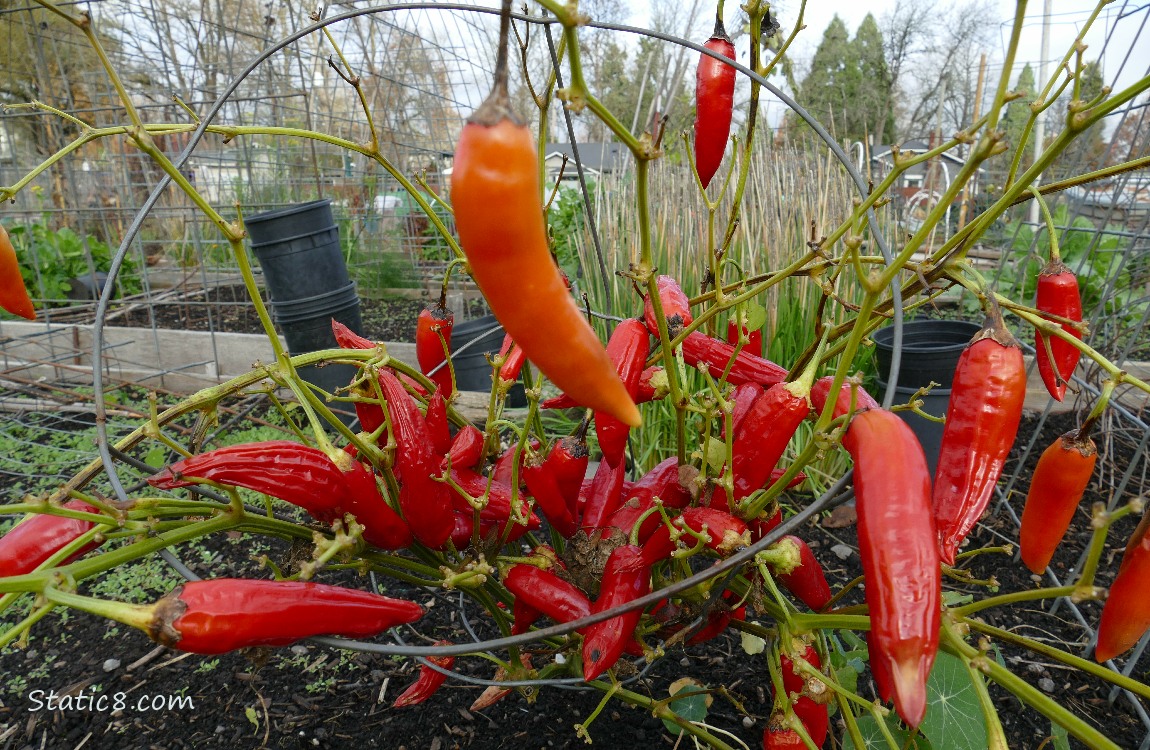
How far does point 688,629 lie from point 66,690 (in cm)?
146

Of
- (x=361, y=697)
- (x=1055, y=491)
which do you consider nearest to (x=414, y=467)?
(x=1055, y=491)

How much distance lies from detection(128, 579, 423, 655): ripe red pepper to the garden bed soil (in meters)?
0.60

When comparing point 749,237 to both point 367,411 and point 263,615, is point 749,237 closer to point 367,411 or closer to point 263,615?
point 367,411

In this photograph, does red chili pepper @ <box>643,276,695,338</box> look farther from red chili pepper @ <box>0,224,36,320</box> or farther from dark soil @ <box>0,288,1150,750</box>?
red chili pepper @ <box>0,224,36,320</box>

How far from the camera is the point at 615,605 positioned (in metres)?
0.92

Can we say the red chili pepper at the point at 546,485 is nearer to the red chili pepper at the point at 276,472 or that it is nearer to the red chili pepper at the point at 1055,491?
the red chili pepper at the point at 276,472

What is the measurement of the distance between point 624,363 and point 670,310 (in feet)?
0.46

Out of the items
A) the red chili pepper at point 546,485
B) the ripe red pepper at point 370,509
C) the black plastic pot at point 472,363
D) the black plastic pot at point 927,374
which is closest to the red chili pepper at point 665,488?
the red chili pepper at point 546,485

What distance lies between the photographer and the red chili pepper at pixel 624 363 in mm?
931

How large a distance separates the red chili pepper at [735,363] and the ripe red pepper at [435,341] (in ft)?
1.27

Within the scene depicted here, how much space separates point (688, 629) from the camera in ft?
3.05

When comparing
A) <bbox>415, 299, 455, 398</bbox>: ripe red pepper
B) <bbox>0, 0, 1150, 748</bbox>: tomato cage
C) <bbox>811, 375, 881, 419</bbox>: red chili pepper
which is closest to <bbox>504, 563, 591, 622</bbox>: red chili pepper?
<bbox>0, 0, 1150, 748</bbox>: tomato cage

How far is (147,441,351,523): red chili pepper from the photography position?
81 centimetres

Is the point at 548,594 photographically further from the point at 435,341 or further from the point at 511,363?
the point at 435,341
